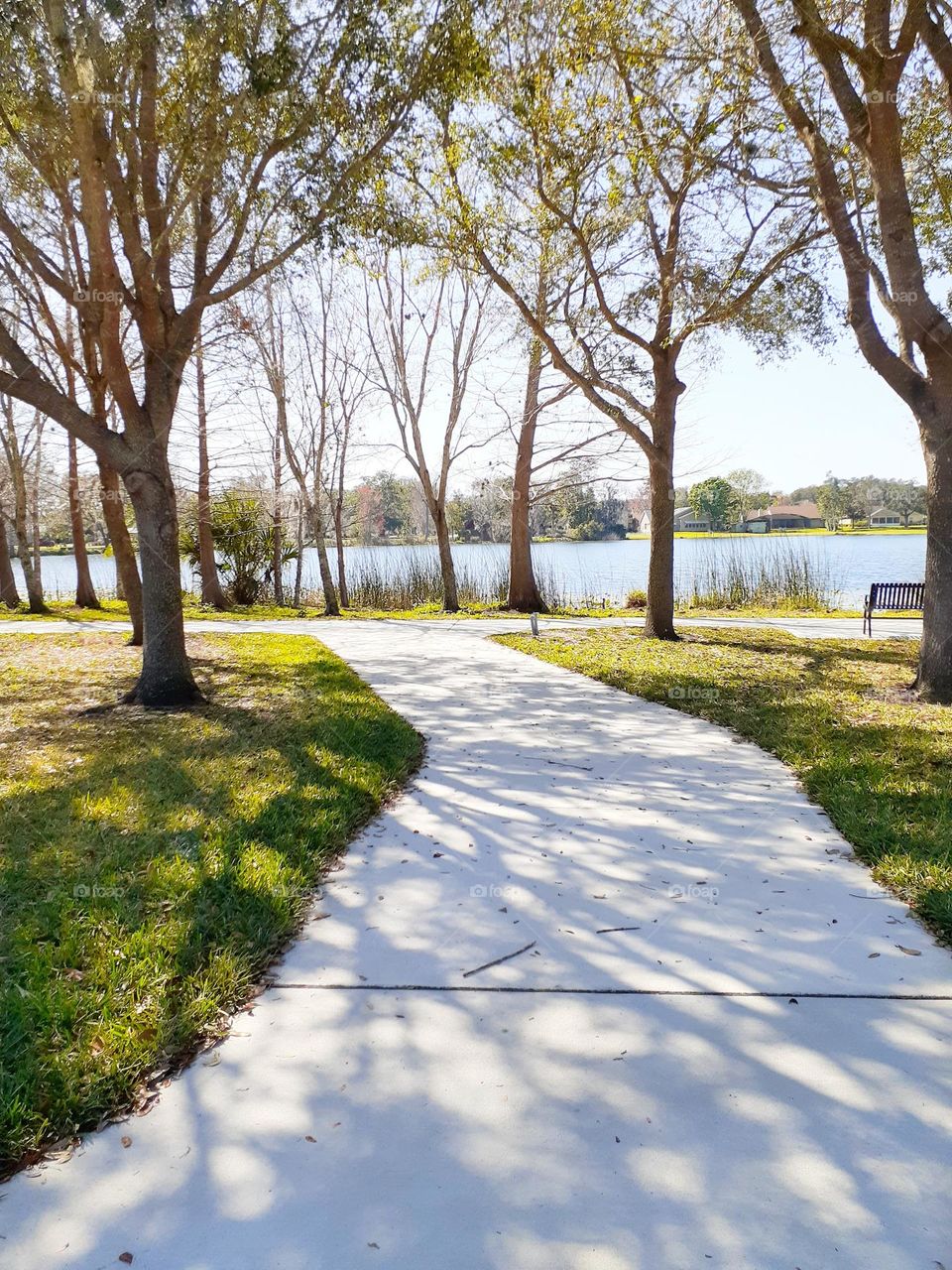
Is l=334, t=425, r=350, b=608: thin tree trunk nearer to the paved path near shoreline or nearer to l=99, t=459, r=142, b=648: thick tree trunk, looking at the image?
the paved path near shoreline

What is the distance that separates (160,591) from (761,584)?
14.0 metres

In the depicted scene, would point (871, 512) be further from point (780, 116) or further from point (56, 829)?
point (56, 829)

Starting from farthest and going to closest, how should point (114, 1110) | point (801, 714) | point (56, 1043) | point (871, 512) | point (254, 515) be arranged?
point (871, 512), point (254, 515), point (801, 714), point (56, 1043), point (114, 1110)

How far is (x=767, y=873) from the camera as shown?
10.1 ft

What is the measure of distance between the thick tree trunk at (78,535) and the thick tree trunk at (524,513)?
9.33 meters

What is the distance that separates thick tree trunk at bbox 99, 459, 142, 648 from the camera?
396 inches

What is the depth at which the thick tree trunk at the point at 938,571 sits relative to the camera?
19.3ft

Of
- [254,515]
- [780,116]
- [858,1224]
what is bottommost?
[858,1224]

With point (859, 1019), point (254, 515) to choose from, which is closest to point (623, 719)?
point (859, 1019)

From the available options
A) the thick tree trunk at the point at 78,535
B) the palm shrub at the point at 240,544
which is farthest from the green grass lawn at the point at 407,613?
the palm shrub at the point at 240,544

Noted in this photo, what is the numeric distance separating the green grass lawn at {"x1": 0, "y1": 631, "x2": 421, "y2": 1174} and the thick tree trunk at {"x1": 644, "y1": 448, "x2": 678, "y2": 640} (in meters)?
4.98

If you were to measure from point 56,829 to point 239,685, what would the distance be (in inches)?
153

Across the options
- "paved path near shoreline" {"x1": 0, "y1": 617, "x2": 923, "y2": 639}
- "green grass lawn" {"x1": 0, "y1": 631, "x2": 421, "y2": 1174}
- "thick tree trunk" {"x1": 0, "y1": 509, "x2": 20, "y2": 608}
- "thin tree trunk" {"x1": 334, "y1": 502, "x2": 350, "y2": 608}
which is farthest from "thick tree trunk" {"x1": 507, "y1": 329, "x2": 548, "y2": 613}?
"thick tree trunk" {"x1": 0, "y1": 509, "x2": 20, "y2": 608}

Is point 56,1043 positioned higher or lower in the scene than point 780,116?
lower
